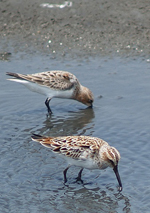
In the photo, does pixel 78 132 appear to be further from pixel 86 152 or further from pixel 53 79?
pixel 86 152

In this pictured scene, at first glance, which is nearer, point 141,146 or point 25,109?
point 141,146

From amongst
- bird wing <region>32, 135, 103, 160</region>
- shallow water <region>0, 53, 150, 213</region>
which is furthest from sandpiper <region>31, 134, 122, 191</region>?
shallow water <region>0, 53, 150, 213</region>

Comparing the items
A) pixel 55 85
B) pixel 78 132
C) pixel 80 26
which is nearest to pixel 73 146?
pixel 78 132

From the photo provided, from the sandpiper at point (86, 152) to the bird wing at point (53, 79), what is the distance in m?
3.92

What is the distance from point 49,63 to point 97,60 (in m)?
1.72

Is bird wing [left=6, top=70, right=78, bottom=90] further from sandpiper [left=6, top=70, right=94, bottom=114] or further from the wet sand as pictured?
the wet sand

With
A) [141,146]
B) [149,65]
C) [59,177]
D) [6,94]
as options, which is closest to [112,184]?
[59,177]

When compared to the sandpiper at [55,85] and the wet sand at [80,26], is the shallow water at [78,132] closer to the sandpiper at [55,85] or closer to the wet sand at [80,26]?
the sandpiper at [55,85]

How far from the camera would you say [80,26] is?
62.4 ft

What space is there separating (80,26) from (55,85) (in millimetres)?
5998

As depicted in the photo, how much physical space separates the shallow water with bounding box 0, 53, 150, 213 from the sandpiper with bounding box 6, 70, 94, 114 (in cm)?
42

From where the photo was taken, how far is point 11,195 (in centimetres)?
905

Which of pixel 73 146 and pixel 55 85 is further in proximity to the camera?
pixel 55 85

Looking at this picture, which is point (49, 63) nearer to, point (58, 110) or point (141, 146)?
point (58, 110)
